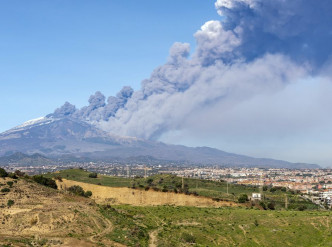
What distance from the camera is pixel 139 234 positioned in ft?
175

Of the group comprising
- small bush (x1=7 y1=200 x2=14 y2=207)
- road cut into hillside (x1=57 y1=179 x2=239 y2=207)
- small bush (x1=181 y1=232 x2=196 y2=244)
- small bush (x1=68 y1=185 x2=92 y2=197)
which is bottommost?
small bush (x1=181 y1=232 x2=196 y2=244)

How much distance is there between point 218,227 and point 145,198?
125ft

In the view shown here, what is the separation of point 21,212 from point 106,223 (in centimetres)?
1107

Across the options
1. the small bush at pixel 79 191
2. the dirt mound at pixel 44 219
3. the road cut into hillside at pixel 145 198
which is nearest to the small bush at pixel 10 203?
the dirt mound at pixel 44 219

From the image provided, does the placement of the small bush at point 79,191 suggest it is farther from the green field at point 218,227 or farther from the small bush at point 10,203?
the small bush at point 10,203

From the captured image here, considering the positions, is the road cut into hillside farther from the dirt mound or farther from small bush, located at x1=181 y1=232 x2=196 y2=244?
the dirt mound

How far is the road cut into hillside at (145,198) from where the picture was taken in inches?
3871

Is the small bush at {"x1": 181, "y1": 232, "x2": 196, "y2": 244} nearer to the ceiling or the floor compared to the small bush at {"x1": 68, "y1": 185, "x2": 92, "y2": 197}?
nearer to the floor

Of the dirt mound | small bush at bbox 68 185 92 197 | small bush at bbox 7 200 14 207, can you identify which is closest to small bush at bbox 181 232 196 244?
the dirt mound

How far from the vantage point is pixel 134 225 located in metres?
58.6

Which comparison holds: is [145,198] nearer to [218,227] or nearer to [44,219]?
[218,227]

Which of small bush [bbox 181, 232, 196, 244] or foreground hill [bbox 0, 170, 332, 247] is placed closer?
foreground hill [bbox 0, 170, 332, 247]

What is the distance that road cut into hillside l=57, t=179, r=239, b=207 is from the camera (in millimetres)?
98312

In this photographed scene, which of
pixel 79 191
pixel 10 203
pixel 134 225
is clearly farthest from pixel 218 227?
pixel 79 191
